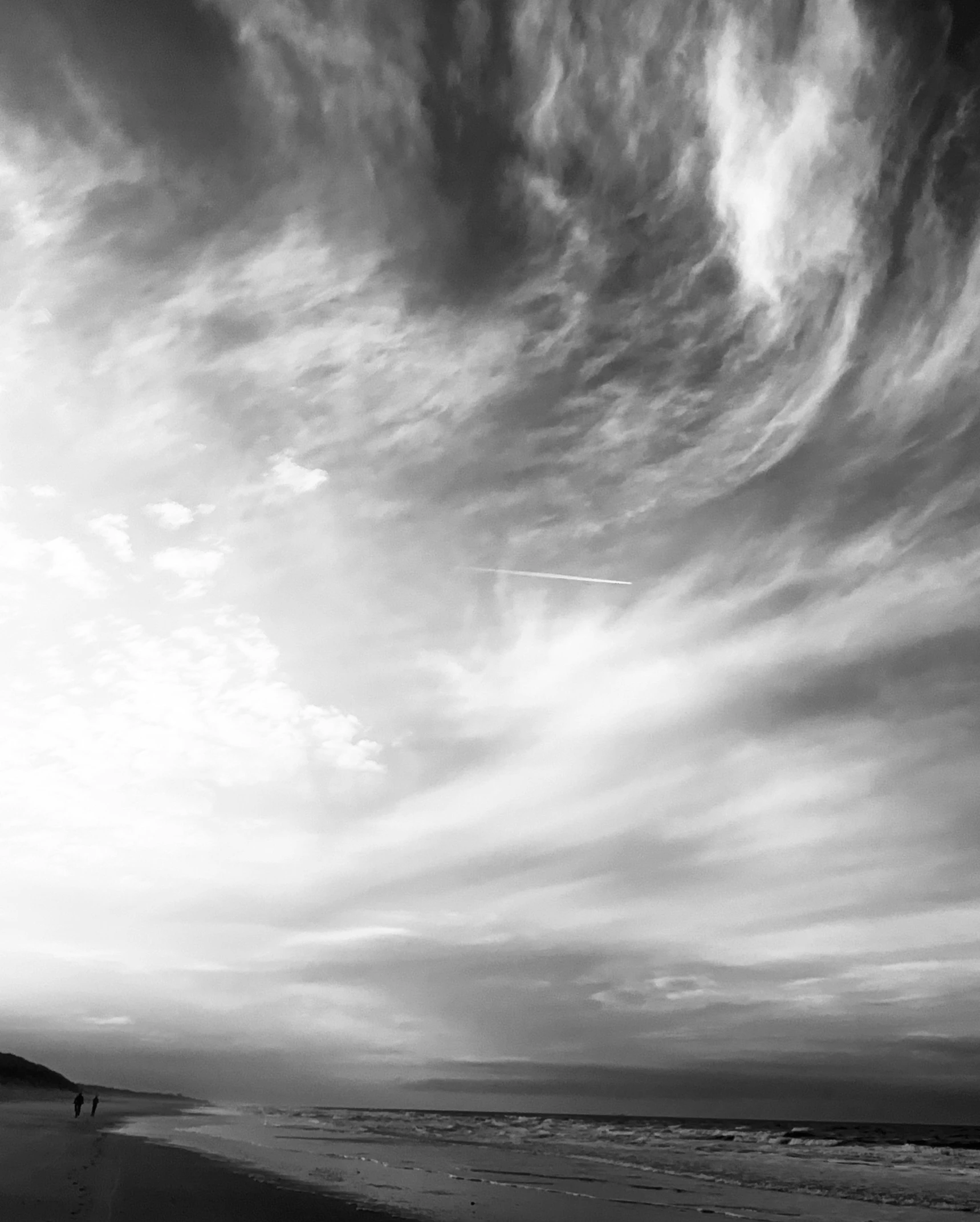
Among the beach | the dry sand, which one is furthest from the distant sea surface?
the dry sand

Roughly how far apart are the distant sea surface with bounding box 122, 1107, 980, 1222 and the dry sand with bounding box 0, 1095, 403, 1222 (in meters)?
2.08

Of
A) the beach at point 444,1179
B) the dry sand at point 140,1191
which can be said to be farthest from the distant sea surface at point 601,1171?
the dry sand at point 140,1191

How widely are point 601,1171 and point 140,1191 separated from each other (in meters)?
24.6

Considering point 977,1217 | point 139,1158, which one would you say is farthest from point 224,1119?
point 977,1217

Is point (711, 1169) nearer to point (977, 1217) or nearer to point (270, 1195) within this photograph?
point (977, 1217)

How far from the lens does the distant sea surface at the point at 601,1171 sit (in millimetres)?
29000

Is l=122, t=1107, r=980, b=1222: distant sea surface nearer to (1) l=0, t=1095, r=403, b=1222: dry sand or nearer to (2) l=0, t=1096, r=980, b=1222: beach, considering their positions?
(2) l=0, t=1096, r=980, b=1222: beach

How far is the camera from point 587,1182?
121 feet

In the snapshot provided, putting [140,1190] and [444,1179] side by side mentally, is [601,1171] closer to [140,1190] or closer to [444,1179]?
[444,1179]

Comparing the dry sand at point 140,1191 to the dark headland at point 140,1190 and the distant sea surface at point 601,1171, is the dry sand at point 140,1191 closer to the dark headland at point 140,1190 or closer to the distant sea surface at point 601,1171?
the dark headland at point 140,1190

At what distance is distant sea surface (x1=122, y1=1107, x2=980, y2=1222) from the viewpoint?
29.0 metres

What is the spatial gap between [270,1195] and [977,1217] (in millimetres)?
23857

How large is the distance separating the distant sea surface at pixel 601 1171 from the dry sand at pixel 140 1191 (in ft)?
6.82

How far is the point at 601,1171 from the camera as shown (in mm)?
42969
